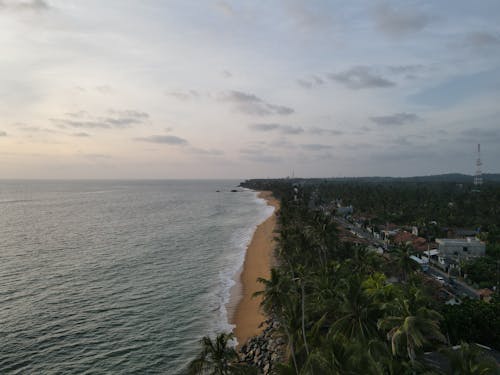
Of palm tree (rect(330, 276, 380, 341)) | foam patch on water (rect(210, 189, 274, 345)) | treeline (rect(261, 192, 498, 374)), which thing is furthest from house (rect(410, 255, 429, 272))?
palm tree (rect(330, 276, 380, 341))

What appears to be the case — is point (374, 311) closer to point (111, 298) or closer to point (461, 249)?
point (111, 298)

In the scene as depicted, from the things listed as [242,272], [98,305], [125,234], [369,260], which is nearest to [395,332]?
[369,260]

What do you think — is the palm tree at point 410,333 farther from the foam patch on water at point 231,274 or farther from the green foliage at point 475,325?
the foam patch on water at point 231,274

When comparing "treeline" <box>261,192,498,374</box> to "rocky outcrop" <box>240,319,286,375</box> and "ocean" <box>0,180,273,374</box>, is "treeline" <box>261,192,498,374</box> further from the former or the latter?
"ocean" <box>0,180,273,374</box>

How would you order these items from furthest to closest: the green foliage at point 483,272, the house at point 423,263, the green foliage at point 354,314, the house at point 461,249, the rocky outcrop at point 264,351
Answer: the house at point 461,249
the house at point 423,263
the green foliage at point 483,272
the rocky outcrop at point 264,351
the green foliage at point 354,314

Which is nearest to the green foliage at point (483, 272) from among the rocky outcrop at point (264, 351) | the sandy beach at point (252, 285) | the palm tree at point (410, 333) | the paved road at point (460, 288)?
the paved road at point (460, 288)

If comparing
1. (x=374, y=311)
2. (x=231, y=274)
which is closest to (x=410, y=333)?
(x=374, y=311)

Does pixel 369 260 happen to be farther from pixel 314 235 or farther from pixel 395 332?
pixel 395 332
